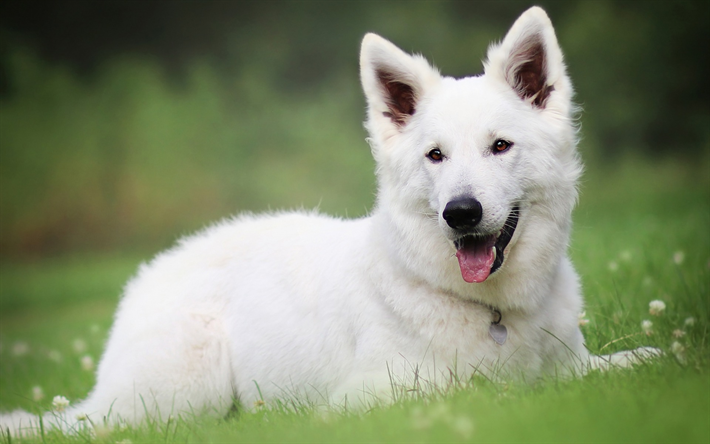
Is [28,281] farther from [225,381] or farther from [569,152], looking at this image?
[569,152]

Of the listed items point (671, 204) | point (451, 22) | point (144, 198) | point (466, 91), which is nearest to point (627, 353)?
point (466, 91)

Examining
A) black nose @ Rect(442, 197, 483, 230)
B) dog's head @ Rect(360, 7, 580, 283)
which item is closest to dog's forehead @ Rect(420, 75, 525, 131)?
dog's head @ Rect(360, 7, 580, 283)

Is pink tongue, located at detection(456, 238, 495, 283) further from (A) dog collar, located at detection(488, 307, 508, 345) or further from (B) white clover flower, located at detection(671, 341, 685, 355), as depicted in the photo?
(B) white clover flower, located at detection(671, 341, 685, 355)

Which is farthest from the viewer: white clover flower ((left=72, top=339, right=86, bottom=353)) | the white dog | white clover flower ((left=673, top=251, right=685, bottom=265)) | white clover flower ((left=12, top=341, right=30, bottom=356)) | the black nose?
white clover flower ((left=12, top=341, right=30, bottom=356))

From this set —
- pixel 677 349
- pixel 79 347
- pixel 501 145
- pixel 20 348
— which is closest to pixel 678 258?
pixel 677 349

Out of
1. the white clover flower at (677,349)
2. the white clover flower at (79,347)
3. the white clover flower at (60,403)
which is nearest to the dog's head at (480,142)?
the white clover flower at (677,349)

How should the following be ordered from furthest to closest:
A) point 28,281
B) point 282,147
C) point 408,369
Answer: point 282,147 < point 28,281 < point 408,369

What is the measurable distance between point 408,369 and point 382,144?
127cm

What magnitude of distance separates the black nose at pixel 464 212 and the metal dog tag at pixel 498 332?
679 millimetres

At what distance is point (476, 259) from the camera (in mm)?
3439

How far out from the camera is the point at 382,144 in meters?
3.92

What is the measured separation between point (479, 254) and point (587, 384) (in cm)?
80

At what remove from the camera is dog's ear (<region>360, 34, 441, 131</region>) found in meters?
3.82

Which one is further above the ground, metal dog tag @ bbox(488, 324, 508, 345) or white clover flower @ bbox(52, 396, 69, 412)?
metal dog tag @ bbox(488, 324, 508, 345)
